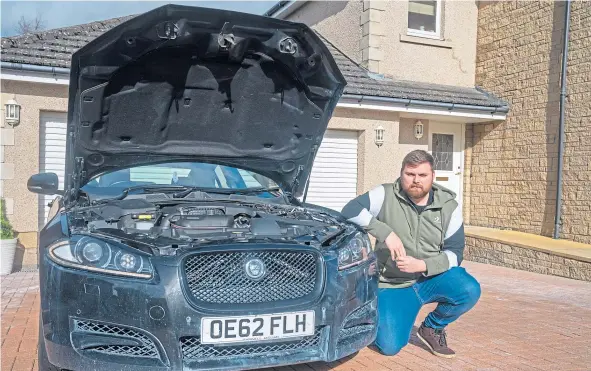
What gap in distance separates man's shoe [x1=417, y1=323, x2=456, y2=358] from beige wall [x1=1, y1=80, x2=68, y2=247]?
616 cm

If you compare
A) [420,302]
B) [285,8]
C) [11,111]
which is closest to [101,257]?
[420,302]

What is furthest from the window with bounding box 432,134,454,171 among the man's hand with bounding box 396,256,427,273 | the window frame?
the man's hand with bounding box 396,256,427,273

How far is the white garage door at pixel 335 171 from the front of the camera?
9945 mm

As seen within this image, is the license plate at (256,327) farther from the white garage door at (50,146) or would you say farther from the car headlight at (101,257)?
the white garage door at (50,146)

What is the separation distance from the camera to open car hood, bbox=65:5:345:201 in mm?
3465

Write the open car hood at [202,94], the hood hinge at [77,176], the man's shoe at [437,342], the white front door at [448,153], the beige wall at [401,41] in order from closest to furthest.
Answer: the open car hood at [202,94], the hood hinge at [77,176], the man's shoe at [437,342], the beige wall at [401,41], the white front door at [448,153]

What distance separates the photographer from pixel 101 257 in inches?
104

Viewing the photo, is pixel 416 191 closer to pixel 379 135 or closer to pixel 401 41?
pixel 379 135

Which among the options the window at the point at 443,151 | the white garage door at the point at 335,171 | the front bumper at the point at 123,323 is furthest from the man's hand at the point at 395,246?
the window at the point at 443,151

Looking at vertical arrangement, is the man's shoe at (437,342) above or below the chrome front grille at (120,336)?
below

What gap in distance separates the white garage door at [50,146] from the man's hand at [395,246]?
5909 millimetres

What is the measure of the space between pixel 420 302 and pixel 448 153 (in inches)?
337

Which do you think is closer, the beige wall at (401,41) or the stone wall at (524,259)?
the stone wall at (524,259)


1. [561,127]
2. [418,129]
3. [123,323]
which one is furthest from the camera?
[418,129]
